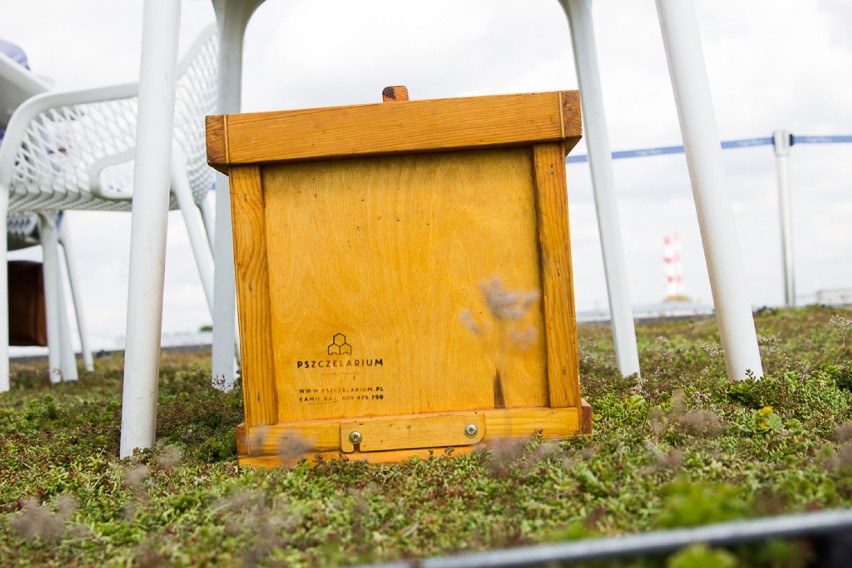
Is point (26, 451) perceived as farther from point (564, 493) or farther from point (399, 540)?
point (564, 493)

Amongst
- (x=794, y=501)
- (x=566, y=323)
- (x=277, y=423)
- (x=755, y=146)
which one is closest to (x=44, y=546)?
(x=277, y=423)

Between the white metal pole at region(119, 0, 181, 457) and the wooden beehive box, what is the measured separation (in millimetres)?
480

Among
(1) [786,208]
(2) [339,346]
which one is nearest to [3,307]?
(2) [339,346]

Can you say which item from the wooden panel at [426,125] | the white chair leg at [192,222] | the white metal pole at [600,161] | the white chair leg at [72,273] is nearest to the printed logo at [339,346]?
the wooden panel at [426,125]

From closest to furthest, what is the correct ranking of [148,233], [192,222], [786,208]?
[148,233] < [192,222] < [786,208]

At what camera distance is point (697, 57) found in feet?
9.82

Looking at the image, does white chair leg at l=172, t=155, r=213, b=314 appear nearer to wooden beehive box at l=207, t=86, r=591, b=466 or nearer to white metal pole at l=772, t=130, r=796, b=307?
wooden beehive box at l=207, t=86, r=591, b=466

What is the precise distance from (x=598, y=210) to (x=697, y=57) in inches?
48.3

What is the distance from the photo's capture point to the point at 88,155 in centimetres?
627

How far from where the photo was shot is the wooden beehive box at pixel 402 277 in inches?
97.0

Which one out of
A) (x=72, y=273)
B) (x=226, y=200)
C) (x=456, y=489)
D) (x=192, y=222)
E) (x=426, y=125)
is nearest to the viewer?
(x=456, y=489)

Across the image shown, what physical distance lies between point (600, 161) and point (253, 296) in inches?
86.4

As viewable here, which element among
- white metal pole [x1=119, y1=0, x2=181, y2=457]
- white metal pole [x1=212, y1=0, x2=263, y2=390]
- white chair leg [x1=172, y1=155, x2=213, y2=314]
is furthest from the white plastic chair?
white metal pole [x1=119, y1=0, x2=181, y2=457]

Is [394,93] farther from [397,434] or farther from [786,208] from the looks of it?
[786,208]
